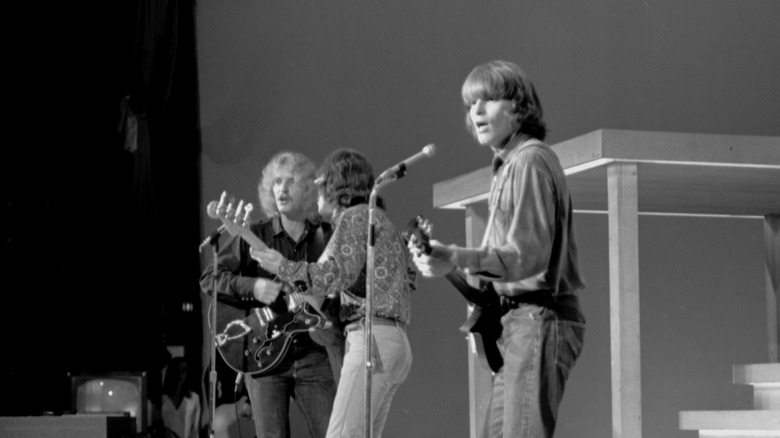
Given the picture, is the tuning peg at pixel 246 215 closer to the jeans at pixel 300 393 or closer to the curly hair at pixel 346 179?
the curly hair at pixel 346 179

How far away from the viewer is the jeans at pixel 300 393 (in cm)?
412

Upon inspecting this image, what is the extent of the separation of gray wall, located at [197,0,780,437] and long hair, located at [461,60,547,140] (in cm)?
464

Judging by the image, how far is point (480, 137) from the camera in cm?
263

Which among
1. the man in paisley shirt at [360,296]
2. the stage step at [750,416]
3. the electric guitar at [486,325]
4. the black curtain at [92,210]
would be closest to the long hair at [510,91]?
the electric guitar at [486,325]

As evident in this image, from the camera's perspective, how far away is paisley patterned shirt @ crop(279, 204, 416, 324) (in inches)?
132

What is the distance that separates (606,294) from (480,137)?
17.3 ft

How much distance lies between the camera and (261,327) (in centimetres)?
430

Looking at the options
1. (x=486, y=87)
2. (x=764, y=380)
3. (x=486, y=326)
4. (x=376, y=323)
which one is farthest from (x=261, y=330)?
(x=764, y=380)

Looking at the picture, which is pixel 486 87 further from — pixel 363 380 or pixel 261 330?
pixel 261 330

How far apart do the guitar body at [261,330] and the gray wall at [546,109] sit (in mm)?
2730

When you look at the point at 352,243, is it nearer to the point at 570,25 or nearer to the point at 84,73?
the point at 84,73

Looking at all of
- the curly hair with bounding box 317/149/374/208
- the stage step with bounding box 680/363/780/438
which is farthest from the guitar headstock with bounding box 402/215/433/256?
the stage step with bounding box 680/363/780/438

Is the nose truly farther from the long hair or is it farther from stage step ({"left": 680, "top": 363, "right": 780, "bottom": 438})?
stage step ({"left": 680, "top": 363, "right": 780, "bottom": 438})

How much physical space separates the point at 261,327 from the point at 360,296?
0.93 metres
